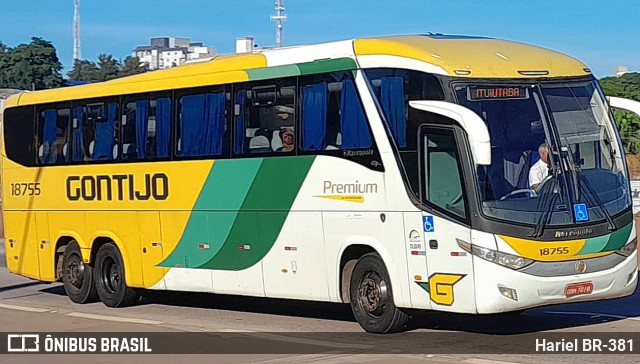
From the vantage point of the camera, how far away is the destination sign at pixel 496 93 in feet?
42.4

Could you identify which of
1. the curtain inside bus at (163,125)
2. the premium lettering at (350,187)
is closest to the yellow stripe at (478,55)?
the premium lettering at (350,187)

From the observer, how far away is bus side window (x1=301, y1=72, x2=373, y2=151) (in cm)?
1396

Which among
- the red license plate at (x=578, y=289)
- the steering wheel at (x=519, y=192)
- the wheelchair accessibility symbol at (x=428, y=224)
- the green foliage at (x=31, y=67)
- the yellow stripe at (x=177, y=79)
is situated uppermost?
the green foliage at (x=31, y=67)

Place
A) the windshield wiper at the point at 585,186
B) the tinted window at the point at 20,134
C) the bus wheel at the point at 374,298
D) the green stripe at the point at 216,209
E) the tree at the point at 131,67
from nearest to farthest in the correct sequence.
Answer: the windshield wiper at the point at 585,186, the bus wheel at the point at 374,298, the green stripe at the point at 216,209, the tinted window at the point at 20,134, the tree at the point at 131,67

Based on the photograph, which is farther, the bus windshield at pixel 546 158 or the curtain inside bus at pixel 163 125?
the curtain inside bus at pixel 163 125

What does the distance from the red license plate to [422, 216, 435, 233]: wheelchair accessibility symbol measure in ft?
5.30

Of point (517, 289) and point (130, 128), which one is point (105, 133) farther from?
point (517, 289)

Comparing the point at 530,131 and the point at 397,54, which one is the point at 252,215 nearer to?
the point at 397,54

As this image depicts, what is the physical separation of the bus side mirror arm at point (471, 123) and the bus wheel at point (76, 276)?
25.8 ft

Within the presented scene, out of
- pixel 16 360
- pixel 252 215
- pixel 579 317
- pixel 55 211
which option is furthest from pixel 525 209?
pixel 55 211

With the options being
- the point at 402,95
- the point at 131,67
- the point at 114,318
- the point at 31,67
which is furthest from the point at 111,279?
the point at 131,67

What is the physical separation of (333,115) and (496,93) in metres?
2.29

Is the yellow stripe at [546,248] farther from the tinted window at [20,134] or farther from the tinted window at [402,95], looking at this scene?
the tinted window at [20,134]

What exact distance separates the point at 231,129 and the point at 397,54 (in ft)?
10.7
